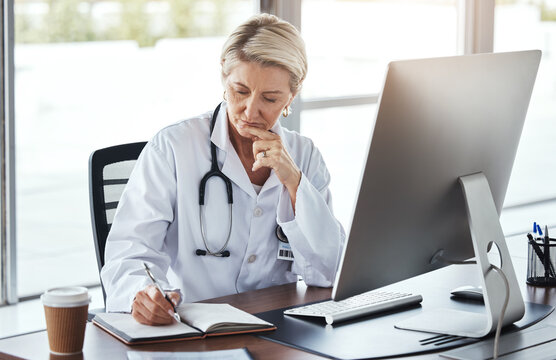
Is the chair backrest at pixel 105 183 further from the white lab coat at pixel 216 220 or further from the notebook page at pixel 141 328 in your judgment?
the notebook page at pixel 141 328

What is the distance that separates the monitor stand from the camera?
5.51 feet

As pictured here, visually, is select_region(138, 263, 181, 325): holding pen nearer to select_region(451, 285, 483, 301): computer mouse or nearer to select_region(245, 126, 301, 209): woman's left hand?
select_region(245, 126, 301, 209): woman's left hand

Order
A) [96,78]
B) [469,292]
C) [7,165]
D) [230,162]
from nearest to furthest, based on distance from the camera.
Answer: [469,292]
[230,162]
[7,165]
[96,78]

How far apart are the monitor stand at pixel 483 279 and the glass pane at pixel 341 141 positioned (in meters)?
3.32

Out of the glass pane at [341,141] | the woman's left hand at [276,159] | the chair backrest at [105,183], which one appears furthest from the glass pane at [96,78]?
the woman's left hand at [276,159]

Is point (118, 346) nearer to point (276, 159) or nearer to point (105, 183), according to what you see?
point (276, 159)

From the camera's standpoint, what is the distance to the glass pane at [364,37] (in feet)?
16.6

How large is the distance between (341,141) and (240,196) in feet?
10.4

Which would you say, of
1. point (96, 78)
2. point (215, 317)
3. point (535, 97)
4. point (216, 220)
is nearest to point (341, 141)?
point (96, 78)

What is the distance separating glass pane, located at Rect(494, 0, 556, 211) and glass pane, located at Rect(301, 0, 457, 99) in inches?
25.5

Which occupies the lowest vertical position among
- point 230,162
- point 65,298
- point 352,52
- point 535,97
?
point 65,298

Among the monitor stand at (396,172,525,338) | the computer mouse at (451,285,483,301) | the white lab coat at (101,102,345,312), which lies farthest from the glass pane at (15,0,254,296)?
the monitor stand at (396,172,525,338)

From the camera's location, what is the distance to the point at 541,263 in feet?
7.12

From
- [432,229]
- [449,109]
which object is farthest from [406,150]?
[432,229]
